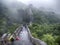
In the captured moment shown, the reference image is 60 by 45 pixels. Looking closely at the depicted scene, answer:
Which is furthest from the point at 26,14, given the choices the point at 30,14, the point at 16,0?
the point at 16,0

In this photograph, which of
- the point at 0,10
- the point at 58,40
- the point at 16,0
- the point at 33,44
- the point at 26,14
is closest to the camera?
the point at 33,44

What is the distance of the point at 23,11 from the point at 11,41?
26378 mm

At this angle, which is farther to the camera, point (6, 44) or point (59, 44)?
point (59, 44)

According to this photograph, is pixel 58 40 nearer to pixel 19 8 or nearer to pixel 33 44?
pixel 33 44

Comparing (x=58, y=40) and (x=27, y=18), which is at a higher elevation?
(x=27, y=18)

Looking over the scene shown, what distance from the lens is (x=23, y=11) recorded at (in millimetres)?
39625

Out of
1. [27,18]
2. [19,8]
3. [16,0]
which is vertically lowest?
[27,18]

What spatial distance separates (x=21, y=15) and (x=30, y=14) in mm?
2555

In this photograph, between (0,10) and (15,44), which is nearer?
(15,44)

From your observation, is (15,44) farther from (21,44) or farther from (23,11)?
(23,11)

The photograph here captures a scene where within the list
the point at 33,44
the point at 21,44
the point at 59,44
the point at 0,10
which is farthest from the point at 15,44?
the point at 0,10

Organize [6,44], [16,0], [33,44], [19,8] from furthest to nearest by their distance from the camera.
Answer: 1. [16,0]
2. [19,8]
3. [33,44]
4. [6,44]

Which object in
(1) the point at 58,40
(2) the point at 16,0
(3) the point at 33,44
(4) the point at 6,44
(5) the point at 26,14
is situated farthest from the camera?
(2) the point at 16,0

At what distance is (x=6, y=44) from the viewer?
12031mm
